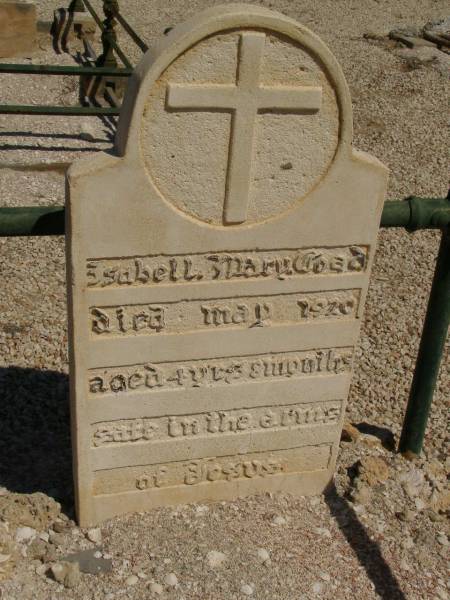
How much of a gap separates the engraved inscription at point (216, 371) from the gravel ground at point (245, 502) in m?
0.52

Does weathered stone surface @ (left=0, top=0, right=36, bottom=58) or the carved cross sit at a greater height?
the carved cross

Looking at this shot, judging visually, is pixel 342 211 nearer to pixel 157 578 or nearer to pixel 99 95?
pixel 157 578

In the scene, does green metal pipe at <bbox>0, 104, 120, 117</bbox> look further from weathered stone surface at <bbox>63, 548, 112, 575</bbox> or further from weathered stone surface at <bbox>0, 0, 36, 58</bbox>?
weathered stone surface at <bbox>63, 548, 112, 575</bbox>

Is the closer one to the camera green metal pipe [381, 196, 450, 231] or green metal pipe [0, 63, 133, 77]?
green metal pipe [381, 196, 450, 231]

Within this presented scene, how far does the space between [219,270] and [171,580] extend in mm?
1013

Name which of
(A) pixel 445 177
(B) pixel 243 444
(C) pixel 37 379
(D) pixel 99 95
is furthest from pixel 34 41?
(B) pixel 243 444

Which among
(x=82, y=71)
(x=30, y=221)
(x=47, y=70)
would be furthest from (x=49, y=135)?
(x=30, y=221)

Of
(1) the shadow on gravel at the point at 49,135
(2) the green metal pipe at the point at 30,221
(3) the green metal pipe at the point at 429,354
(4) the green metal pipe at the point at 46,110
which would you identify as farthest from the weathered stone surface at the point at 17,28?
(3) the green metal pipe at the point at 429,354

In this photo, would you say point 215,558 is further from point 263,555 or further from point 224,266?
point 224,266

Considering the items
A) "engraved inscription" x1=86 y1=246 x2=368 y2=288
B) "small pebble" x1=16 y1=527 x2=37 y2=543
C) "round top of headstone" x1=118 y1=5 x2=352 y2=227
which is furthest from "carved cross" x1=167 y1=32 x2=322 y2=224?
"small pebble" x1=16 y1=527 x2=37 y2=543

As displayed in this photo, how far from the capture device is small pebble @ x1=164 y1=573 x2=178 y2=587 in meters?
2.64

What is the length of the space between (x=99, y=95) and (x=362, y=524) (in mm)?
5868

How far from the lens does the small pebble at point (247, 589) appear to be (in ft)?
8.70

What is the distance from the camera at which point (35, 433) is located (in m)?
3.48
